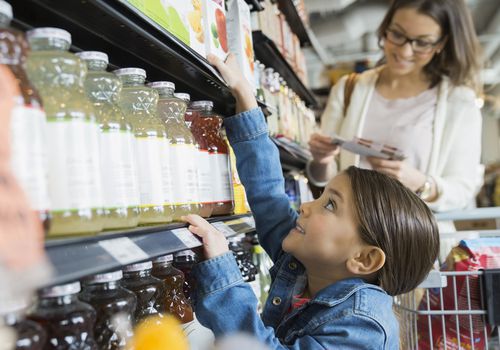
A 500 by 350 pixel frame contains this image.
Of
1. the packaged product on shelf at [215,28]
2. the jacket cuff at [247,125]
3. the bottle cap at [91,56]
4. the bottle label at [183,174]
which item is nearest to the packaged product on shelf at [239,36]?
the packaged product on shelf at [215,28]

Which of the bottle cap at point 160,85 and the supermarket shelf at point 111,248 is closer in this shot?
the supermarket shelf at point 111,248

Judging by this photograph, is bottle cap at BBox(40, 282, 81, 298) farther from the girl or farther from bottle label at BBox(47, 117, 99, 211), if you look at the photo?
the girl

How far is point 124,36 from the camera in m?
1.26

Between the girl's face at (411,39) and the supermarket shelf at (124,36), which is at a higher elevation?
the girl's face at (411,39)

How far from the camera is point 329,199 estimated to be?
1.66 m

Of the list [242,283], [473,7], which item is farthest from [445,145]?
[473,7]

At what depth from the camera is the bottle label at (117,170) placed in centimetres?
103

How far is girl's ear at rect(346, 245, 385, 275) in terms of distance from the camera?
158 cm

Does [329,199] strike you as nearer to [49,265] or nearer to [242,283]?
[242,283]

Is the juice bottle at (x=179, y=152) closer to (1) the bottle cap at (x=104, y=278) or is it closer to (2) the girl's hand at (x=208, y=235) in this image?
(2) the girl's hand at (x=208, y=235)

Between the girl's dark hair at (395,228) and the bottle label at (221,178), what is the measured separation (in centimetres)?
37

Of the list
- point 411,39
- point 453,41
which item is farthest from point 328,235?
point 453,41

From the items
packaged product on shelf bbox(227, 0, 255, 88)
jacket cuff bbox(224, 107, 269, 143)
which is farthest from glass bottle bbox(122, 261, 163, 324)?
packaged product on shelf bbox(227, 0, 255, 88)

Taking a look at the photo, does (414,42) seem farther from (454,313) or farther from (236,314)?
(236,314)
